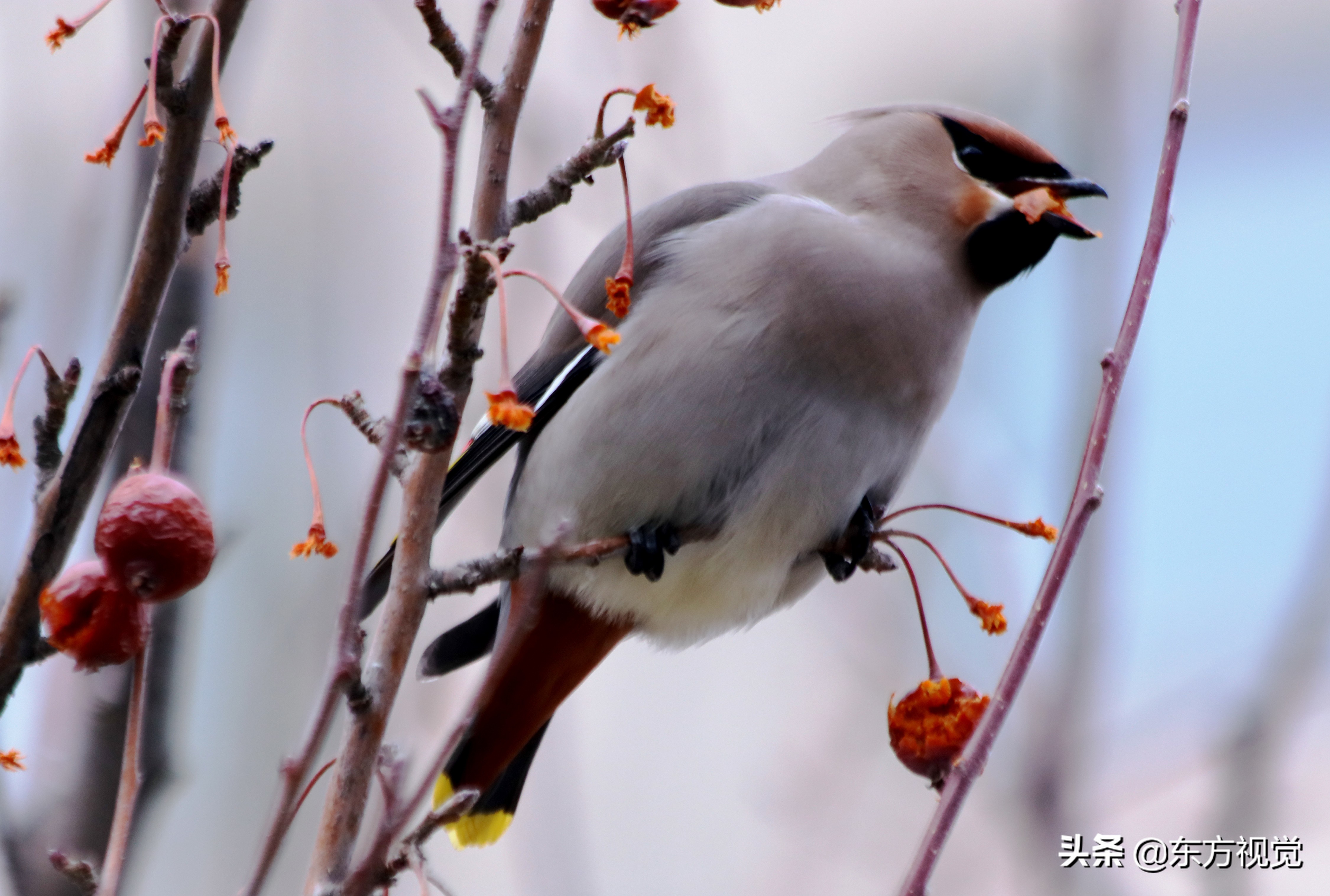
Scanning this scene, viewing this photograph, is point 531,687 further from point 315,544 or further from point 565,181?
point 565,181

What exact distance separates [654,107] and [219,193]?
0.56m

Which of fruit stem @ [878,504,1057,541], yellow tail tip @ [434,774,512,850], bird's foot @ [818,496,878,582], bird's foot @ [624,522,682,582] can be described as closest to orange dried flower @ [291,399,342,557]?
fruit stem @ [878,504,1057,541]

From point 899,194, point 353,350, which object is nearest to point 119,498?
point 899,194

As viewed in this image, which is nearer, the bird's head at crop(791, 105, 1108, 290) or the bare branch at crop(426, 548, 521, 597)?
the bare branch at crop(426, 548, 521, 597)

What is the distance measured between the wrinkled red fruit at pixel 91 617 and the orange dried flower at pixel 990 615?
110 cm

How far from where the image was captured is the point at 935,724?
1957 millimetres

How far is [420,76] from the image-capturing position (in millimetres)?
6762

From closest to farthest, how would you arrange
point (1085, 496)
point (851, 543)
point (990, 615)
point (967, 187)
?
point (1085, 496) < point (990, 615) < point (851, 543) < point (967, 187)

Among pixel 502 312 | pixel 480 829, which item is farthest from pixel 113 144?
pixel 480 829

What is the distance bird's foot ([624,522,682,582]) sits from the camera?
2471mm

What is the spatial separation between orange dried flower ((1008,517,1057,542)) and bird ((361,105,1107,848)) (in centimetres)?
53

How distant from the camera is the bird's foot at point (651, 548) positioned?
2471 millimetres

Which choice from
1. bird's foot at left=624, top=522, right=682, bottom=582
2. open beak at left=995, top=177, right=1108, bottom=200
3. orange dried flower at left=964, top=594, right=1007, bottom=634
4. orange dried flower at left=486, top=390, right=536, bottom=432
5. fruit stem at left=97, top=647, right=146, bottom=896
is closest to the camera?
fruit stem at left=97, top=647, right=146, bottom=896

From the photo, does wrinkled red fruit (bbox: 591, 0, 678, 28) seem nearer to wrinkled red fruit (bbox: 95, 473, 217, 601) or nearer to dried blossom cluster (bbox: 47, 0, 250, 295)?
dried blossom cluster (bbox: 47, 0, 250, 295)
